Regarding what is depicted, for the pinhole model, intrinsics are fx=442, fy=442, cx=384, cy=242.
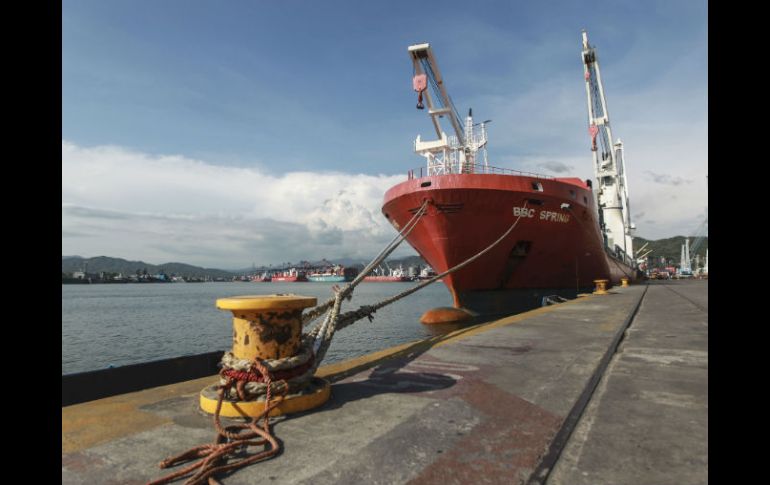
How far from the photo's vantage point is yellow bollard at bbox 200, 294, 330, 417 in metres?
3.40

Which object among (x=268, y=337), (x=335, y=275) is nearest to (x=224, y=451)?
(x=268, y=337)

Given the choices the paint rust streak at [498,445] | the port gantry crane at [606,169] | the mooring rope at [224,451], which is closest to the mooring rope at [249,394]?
the mooring rope at [224,451]

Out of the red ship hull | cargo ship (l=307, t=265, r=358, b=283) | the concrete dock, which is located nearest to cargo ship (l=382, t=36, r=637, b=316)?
the red ship hull

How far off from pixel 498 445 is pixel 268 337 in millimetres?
1893

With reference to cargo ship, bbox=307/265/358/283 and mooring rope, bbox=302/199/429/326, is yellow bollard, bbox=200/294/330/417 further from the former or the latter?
cargo ship, bbox=307/265/358/283

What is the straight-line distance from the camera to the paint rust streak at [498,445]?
7.54ft

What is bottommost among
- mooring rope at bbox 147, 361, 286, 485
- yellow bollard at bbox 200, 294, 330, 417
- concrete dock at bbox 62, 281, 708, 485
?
concrete dock at bbox 62, 281, 708, 485

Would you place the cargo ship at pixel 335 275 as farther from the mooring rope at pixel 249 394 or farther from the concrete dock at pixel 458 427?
the mooring rope at pixel 249 394

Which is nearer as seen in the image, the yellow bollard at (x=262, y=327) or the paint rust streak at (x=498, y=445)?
the paint rust streak at (x=498, y=445)

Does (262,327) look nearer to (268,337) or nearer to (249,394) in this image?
(268,337)

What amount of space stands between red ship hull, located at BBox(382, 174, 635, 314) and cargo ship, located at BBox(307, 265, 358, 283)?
128m

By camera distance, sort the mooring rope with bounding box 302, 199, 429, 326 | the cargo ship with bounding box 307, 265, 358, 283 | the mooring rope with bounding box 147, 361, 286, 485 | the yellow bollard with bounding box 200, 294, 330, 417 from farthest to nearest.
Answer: the cargo ship with bounding box 307, 265, 358, 283
the mooring rope with bounding box 302, 199, 429, 326
the yellow bollard with bounding box 200, 294, 330, 417
the mooring rope with bounding box 147, 361, 286, 485

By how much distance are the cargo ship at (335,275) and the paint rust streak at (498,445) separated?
143 meters
